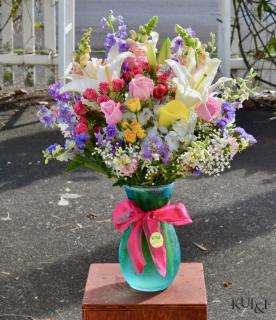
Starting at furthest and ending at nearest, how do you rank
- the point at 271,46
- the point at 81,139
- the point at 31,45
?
the point at 31,45, the point at 271,46, the point at 81,139

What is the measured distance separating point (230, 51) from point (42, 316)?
3950mm

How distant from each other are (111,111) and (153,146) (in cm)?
17

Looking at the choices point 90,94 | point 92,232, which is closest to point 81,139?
point 90,94

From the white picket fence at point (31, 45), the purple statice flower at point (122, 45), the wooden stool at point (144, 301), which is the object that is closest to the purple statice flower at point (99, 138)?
the purple statice flower at point (122, 45)

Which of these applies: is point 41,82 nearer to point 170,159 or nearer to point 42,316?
point 42,316

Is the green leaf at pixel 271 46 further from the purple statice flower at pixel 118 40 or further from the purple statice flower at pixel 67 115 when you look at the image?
the purple statice flower at pixel 67 115

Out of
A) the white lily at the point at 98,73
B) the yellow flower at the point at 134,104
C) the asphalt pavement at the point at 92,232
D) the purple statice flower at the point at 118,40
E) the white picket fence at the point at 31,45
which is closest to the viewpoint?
the yellow flower at the point at 134,104

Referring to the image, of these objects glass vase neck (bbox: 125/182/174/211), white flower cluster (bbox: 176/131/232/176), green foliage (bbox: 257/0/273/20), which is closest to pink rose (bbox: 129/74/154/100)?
white flower cluster (bbox: 176/131/232/176)

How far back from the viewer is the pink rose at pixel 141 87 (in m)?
2.38

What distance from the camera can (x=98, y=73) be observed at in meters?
2.48

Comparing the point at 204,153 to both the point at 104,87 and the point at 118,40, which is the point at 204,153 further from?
the point at 118,40

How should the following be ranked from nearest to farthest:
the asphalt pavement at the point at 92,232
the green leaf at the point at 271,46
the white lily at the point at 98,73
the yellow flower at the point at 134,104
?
the yellow flower at the point at 134,104 → the white lily at the point at 98,73 → the asphalt pavement at the point at 92,232 → the green leaf at the point at 271,46

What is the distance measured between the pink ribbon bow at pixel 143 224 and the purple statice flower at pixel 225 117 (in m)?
0.31

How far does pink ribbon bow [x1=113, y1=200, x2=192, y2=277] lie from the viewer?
2516 mm
